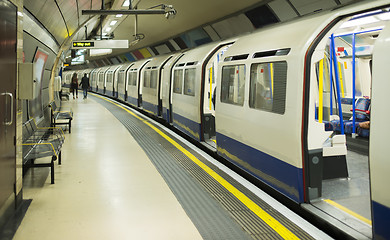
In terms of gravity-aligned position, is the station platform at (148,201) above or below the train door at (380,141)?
below

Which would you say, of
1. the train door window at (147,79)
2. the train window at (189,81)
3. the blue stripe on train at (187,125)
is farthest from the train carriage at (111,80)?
the train window at (189,81)

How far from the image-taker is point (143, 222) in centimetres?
399

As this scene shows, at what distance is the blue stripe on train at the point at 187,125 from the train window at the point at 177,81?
690 mm

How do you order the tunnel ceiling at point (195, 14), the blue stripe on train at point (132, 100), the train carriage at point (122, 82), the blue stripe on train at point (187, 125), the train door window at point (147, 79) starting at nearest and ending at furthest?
the tunnel ceiling at point (195, 14), the blue stripe on train at point (187, 125), the train door window at point (147, 79), the blue stripe on train at point (132, 100), the train carriage at point (122, 82)

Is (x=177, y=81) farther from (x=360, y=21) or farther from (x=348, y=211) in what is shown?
(x=348, y=211)

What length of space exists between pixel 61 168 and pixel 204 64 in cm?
363

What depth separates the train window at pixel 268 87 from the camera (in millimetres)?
4590

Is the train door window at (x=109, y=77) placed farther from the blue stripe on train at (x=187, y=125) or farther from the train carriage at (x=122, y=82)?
the blue stripe on train at (x=187, y=125)

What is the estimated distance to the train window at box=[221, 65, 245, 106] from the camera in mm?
5750

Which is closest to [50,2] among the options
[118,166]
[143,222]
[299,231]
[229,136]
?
[118,166]

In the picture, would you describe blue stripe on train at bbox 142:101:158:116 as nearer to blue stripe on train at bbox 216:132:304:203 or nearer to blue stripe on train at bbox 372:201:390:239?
blue stripe on train at bbox 216:132:304:203

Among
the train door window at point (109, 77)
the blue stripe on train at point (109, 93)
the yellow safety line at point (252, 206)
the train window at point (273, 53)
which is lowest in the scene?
the yellow safety line at point (252, 206)

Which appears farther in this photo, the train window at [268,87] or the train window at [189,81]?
the train window at [189,81]

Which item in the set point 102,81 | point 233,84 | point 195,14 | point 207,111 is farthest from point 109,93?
point 233,84
